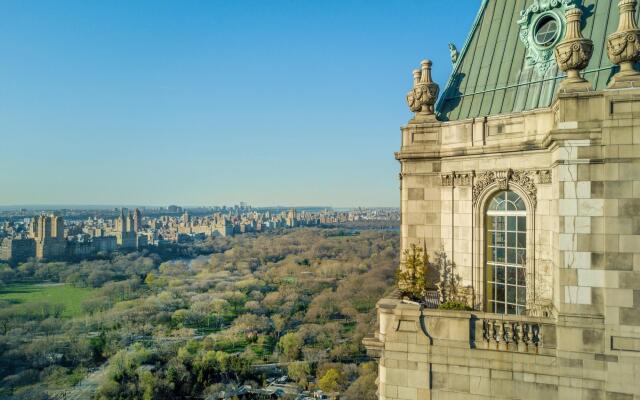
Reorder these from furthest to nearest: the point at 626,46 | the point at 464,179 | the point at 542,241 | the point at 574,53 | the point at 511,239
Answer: the point at 464,179 < the point at 511,239 < the point at 542,241 < the point at 574,53 < the point at 626,46

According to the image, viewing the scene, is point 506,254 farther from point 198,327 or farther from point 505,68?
point 198,327

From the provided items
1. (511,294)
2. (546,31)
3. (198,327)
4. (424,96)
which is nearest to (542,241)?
(511,294)

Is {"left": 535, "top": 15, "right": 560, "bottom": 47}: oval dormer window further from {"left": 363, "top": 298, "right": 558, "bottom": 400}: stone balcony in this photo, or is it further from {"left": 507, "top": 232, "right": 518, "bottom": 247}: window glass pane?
{"left": 363, "top": 298, "right": 558, "bottom": 400}: stone balcony

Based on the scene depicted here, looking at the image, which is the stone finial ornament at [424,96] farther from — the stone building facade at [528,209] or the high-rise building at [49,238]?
the high-rise building at [49,238]

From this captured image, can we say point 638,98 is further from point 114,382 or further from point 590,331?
point 114,382

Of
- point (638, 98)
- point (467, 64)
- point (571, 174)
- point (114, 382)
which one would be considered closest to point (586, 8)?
point (467, 64)

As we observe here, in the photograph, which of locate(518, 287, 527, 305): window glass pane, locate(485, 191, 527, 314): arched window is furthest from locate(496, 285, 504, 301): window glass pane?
locate(518, 287, 527, 305): window glass pane

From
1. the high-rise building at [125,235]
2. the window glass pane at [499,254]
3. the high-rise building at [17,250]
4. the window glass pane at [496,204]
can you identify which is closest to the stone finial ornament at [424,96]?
the window glass pane at [496,204]
